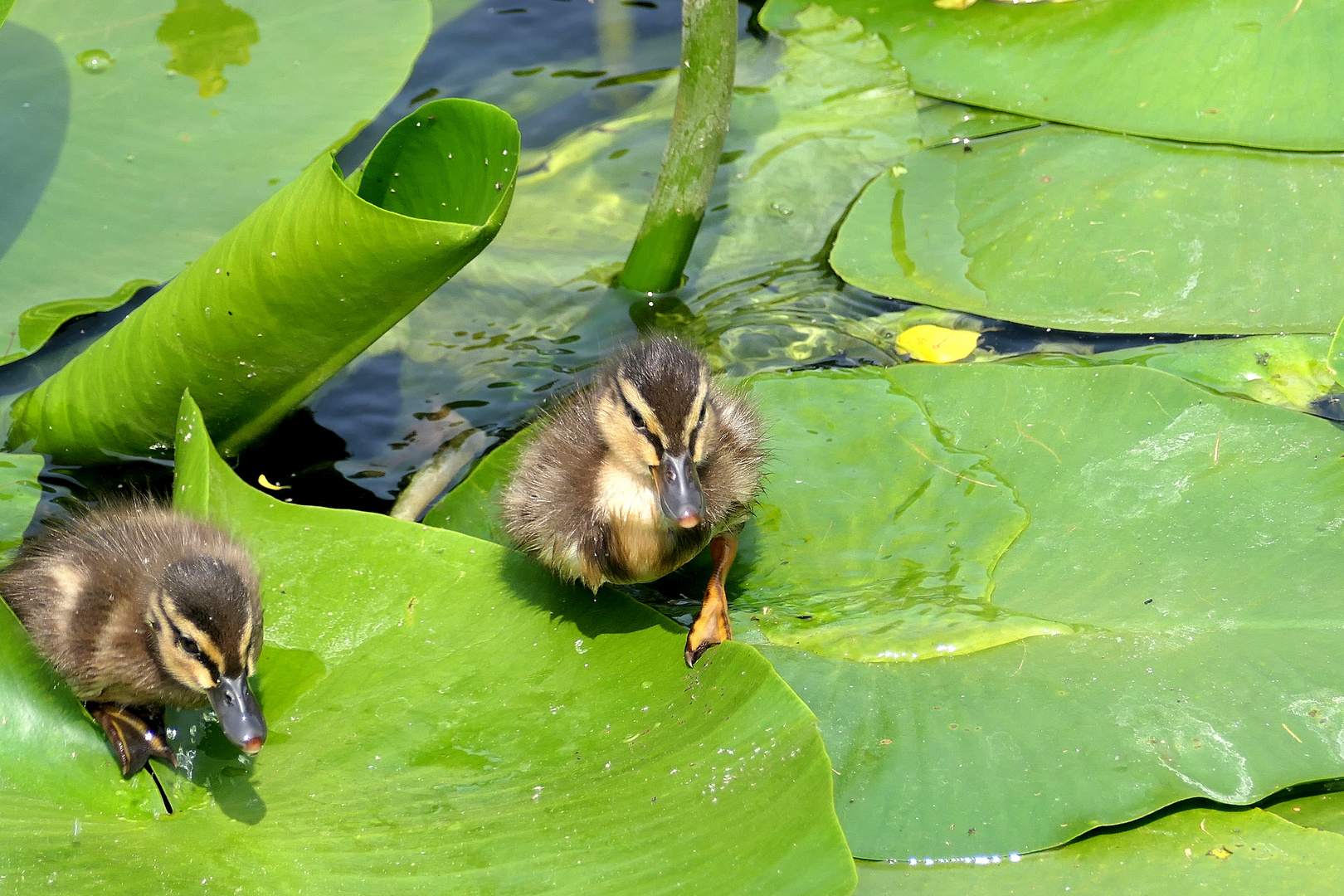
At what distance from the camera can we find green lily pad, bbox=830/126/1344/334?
3197 mm

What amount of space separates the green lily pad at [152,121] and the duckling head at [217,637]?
129cm

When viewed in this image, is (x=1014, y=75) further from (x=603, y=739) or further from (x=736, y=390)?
(x=603, y=739)

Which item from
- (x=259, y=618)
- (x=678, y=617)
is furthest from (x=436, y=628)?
(x=678, y=617)

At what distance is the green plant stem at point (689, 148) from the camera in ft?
9.98

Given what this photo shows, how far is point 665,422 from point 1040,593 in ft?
2.83

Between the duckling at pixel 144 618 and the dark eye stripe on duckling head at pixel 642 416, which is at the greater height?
the dark eye stripe on duckling head at pixel 642 416

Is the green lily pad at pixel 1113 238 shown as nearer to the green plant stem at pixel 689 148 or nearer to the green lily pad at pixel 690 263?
the green lily pad at pixel 690 263

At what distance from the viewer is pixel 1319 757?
6.75 feet

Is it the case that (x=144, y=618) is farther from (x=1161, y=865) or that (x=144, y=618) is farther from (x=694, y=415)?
(x=1161, y=865)

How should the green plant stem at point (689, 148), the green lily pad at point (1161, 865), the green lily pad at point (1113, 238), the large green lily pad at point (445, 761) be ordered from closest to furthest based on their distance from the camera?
1. the large green lily pad at point (445, 761)
2. the green lily pad at point (1161, 865)
3. the green plant stem at point (689, 148)
4. the green lily pad at point (1113, 238)

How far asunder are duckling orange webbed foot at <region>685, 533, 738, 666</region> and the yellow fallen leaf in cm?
124

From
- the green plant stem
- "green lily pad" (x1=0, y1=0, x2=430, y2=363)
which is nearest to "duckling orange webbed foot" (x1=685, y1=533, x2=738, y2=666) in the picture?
the green plant stem

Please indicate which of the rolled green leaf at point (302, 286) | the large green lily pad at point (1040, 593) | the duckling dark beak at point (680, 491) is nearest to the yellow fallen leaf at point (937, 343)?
the large green lily pad at point (1040, 593)

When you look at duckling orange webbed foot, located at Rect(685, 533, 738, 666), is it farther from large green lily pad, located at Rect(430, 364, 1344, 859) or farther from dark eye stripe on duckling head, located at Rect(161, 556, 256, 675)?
dark eye stripe on duckling head, located at Rect(161, 556, 256, 675)
